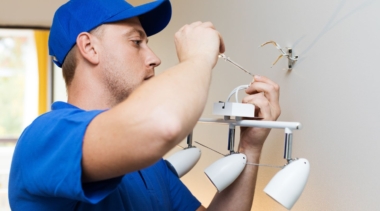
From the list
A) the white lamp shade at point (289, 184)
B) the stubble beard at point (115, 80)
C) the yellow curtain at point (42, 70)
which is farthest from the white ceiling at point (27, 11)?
the white lamp shade at point (289, 184)

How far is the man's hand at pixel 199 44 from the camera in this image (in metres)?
0.83

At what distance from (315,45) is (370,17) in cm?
19

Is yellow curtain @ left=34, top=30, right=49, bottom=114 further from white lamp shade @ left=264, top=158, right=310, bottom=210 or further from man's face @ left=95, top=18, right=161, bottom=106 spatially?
white lamp shade @ left=264, top=158, right=310, bottom=210

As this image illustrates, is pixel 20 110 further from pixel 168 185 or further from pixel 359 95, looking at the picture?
pixel 359 95

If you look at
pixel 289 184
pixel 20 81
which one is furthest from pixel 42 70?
pixel 289 184

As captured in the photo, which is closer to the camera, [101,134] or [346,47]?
[101,134]

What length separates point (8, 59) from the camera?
4.67m

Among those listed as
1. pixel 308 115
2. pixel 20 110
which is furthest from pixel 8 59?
pixel 308 115

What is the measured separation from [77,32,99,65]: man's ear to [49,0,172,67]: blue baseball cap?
0.05 ft

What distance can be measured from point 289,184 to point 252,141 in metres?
0.33

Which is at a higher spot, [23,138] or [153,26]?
[153,26]

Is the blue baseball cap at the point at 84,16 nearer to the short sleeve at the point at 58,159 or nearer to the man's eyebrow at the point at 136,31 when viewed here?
the man's eyebrow at the point at 136,31

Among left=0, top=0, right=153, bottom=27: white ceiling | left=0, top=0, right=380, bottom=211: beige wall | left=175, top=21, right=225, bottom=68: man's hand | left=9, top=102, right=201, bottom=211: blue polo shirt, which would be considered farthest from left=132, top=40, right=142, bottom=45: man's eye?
left=0, top=0, right=153, bottom=27: white ceiling

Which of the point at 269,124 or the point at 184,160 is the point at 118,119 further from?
the point at 184,160
